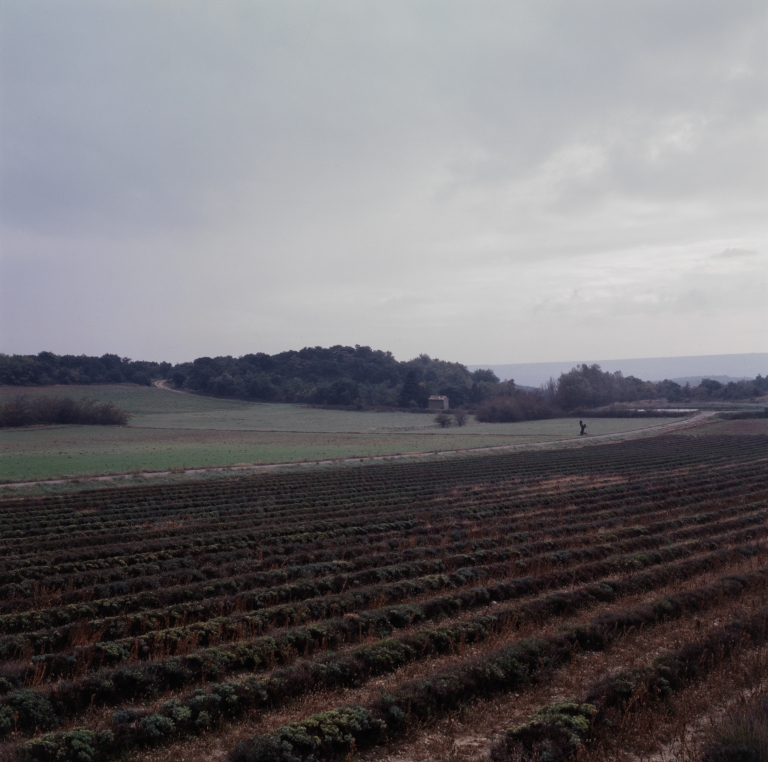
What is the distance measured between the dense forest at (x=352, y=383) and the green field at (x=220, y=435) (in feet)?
22.0

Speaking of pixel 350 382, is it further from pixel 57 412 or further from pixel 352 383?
pixel 57 412

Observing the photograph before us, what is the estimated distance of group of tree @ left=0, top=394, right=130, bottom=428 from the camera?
8025 centimetres

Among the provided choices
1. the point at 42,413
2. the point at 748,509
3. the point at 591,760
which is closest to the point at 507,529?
the point at 748,509

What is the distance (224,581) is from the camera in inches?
568

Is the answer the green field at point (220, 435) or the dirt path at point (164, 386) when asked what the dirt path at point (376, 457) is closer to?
the green field at point (220, 435)

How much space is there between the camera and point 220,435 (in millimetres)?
75938

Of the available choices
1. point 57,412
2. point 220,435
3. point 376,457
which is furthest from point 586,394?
point 57,412

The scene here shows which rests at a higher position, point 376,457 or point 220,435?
point 220,435

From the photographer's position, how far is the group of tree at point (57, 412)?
8025 cm

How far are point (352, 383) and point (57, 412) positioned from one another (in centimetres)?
5723

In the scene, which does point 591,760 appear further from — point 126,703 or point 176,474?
point 176,474

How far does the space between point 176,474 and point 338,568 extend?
92.2 ft

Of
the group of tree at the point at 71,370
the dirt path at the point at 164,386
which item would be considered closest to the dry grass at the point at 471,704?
the group of tree at the point at 71,370

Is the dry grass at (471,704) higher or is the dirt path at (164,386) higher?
the dirt path at (164,386)
